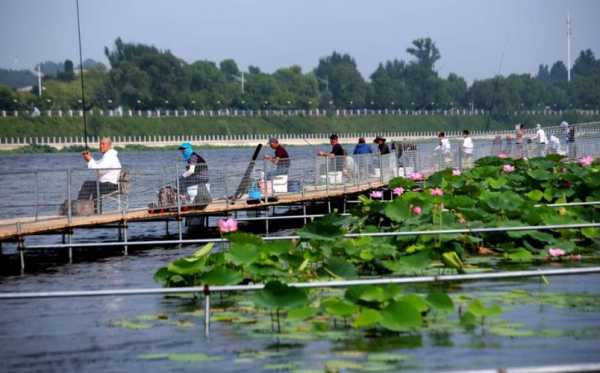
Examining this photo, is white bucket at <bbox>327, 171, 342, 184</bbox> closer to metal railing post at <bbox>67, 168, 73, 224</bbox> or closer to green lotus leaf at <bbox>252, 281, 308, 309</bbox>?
metal railing post at <bbox>67, 168, 73, 224</bbox>

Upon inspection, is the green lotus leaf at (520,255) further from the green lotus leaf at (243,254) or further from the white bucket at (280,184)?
the white bucket at (280,184)

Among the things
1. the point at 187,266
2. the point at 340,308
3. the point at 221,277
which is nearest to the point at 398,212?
the point at 187,266

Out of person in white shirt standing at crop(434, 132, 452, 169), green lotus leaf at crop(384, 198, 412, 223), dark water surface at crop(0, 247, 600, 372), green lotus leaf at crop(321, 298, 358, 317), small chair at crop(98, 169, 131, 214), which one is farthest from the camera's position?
person in white shirt standing at crop(434, 132, 452, 169)

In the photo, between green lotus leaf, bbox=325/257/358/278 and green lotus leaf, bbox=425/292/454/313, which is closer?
green lotus leaf, bbox=425/292/454/313

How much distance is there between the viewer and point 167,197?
24.9 meters

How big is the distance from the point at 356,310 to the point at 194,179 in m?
14.1

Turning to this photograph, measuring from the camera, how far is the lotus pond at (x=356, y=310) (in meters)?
11.4

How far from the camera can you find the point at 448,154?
3988 cm

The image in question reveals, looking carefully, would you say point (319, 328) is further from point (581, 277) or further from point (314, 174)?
point (314, 174)

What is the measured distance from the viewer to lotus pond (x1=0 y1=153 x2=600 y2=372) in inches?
450

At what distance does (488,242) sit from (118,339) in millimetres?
7048

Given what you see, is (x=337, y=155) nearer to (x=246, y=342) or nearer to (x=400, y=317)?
(x=246, y=342)

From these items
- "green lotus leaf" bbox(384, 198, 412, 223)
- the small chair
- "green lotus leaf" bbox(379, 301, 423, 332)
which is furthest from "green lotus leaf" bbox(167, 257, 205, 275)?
the small chair

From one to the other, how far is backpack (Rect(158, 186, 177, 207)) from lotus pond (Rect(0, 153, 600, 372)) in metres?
4.74
